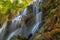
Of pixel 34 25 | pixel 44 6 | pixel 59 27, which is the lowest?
pixel 59 27

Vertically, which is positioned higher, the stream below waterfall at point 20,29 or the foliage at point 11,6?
the foliage at point 11,6

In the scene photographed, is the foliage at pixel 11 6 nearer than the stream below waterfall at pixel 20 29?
No

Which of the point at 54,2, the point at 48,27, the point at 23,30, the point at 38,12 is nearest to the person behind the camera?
the point at 48,27

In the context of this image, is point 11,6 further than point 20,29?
Yes

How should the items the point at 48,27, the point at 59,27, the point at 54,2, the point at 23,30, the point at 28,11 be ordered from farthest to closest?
the point at 28,11 → the point at 23,30 → the point at 54,2 → the point at 48,27 → the point at 59,27

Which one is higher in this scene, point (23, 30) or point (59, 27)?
point (23, 30)

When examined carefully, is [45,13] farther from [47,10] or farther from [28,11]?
[28,11]

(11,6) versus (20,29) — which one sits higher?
(11,6)

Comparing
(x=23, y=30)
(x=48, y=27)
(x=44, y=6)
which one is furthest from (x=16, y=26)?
(x=48, y=27)

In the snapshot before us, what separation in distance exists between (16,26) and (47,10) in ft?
4.55

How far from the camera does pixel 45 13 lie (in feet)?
17.8

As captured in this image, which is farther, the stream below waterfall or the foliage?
the foliage

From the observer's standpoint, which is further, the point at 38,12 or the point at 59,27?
the point at 38,12

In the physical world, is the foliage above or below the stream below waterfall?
above
